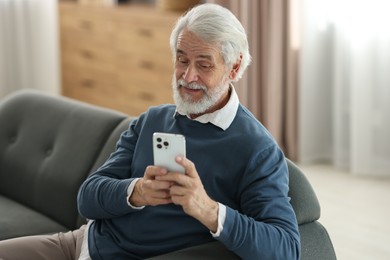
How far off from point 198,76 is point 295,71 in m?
2.73

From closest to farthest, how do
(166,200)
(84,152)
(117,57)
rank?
(166,200), (84,152), (117,57)

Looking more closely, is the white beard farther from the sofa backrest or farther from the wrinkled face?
the sofa backrest

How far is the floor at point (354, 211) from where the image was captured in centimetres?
326

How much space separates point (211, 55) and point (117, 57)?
3.25m

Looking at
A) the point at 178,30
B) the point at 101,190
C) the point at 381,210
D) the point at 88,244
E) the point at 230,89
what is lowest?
the point at 381,210

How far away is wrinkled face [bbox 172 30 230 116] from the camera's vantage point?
1908mm

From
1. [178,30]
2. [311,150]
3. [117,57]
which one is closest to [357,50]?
[311,150]

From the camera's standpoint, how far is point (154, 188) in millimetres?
1742

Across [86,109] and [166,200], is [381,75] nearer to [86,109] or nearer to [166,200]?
[86,109]

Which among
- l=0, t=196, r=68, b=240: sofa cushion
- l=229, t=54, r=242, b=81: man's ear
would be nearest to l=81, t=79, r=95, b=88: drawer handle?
l=0, t=196, r=68, b=240: sofa cushion

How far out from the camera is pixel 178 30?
196 centimetres

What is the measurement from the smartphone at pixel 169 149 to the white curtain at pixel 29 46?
3861 millimetres

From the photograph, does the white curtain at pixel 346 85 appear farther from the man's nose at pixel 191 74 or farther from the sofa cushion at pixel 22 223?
the man's nose at pixel 191 74

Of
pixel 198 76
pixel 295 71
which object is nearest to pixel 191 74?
pixel 198 76
